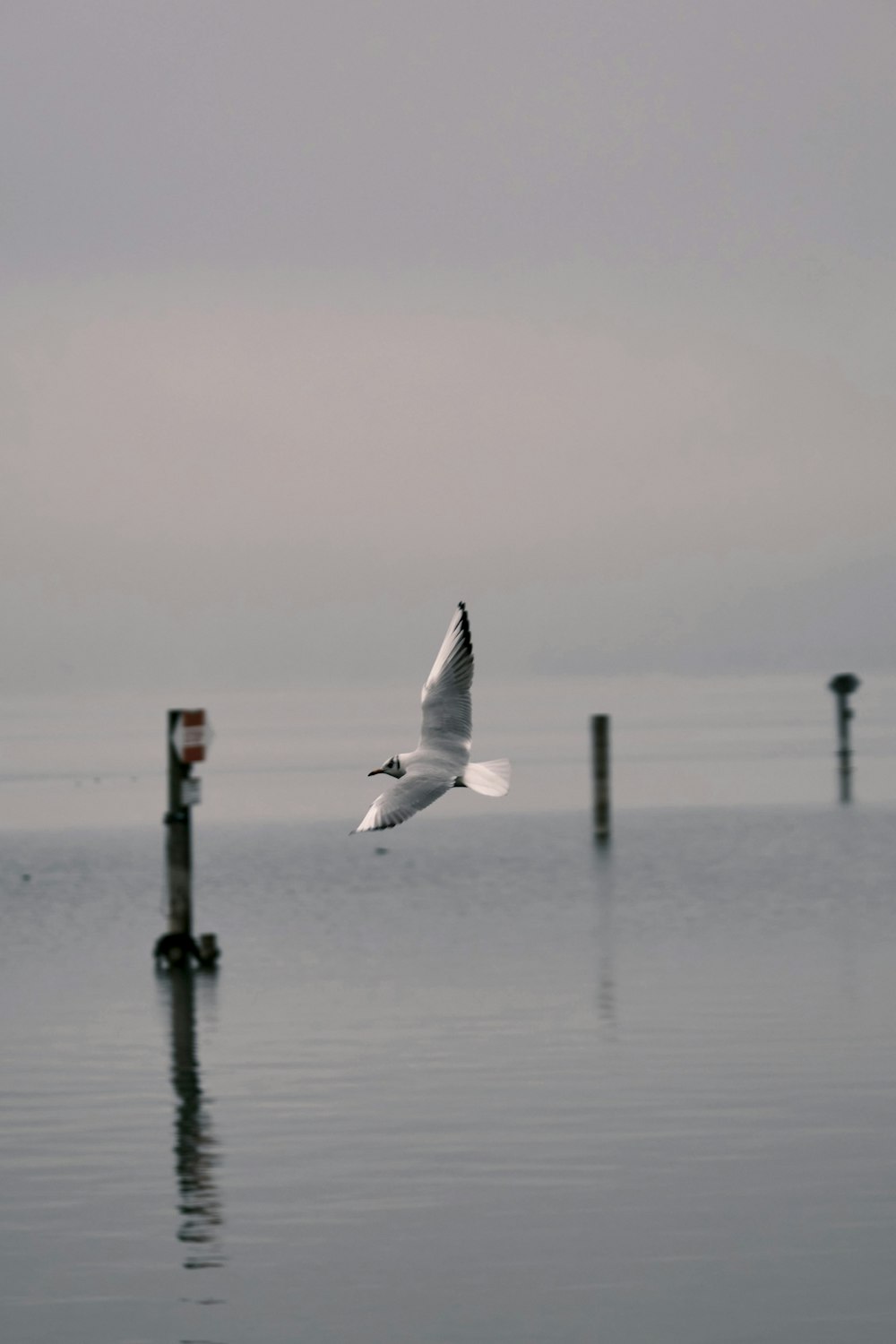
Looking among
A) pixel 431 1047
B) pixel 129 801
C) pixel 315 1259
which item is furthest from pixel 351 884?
pixel 129 801

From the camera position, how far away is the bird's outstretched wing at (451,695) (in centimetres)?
1559

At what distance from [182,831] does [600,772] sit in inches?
912

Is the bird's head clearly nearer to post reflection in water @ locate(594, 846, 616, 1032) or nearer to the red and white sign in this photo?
post reflection in water @ locate(594, 846, 616, 1032)

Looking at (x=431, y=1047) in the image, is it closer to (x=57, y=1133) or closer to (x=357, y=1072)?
(x=357, y=1072)

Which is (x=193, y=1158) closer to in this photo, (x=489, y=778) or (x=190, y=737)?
(x=489, y=778)

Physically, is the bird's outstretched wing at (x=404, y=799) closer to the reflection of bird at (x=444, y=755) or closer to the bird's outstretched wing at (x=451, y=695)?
the reflection of bird at (x=444, y=755)

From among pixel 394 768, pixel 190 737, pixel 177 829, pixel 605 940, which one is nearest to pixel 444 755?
pixel 394 768

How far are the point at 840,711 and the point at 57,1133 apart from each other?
4329cm

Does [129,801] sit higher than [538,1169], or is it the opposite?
[129,801]

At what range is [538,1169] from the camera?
18.9 metres

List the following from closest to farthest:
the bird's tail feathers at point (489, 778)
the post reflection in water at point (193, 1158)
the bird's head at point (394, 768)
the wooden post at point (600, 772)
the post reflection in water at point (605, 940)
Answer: the bird's tail feathers at point (489, 778) < the bird's head at point (394, 768) < the post reflection in water at point (193, 1158) < the post reflection in water at point (605, 940) < the wooden post at point (600, 772)

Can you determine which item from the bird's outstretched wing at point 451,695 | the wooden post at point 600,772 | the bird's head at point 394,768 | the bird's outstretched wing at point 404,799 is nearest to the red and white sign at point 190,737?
the bird's outstretched wing at point 451,695

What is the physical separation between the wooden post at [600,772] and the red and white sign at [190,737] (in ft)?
63.1

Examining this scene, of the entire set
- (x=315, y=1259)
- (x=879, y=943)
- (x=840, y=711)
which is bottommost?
(x=315, y=1259)
